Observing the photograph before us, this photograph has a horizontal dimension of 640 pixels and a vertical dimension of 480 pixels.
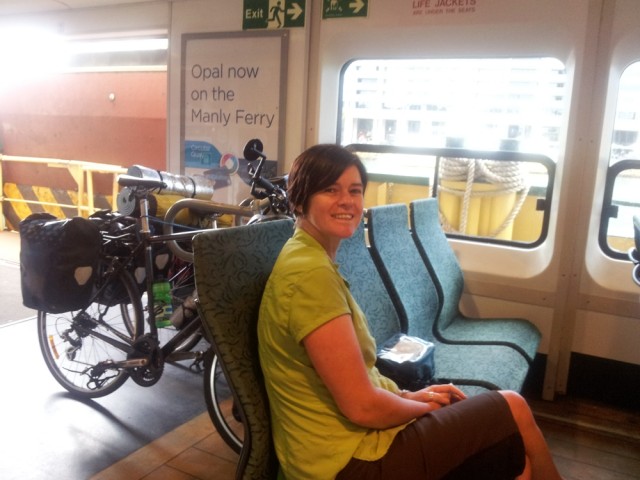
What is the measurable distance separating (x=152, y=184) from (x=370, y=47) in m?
1.51

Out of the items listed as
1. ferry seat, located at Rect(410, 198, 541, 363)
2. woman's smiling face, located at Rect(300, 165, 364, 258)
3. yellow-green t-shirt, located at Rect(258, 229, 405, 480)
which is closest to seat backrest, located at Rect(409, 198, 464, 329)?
ferry seat, located at Rect(410, 198, 541, 363)

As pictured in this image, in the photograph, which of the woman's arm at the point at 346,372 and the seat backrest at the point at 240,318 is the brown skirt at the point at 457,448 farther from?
the seat backrest at the point at 240,318

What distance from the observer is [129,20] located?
4.02 metres

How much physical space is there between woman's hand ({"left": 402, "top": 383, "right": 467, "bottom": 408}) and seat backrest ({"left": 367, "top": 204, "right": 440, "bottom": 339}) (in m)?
0.78

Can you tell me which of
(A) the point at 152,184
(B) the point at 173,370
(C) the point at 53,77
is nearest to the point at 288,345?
(A) the point at 152,184

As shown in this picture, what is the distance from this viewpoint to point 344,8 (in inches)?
125

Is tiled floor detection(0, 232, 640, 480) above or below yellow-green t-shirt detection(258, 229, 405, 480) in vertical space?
below

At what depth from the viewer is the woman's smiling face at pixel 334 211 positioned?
1.40 metres

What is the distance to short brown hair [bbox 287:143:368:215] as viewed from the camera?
4.60 ft

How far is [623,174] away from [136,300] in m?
2.60

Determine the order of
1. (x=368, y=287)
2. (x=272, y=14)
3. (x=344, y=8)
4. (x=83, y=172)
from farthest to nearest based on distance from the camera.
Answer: (x=83, y=172) < (x=272, y=14) < (x=344, y=8) < (x=368, y=287)

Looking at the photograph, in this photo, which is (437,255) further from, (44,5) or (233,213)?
(44,5)

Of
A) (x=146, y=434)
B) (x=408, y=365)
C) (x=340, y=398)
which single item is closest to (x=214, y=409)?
(x=146, y=434)

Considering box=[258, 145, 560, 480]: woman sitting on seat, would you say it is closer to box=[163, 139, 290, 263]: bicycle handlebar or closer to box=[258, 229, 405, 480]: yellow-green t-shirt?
box=[258, 229, 405, 480]: yellow-green t-shirt
